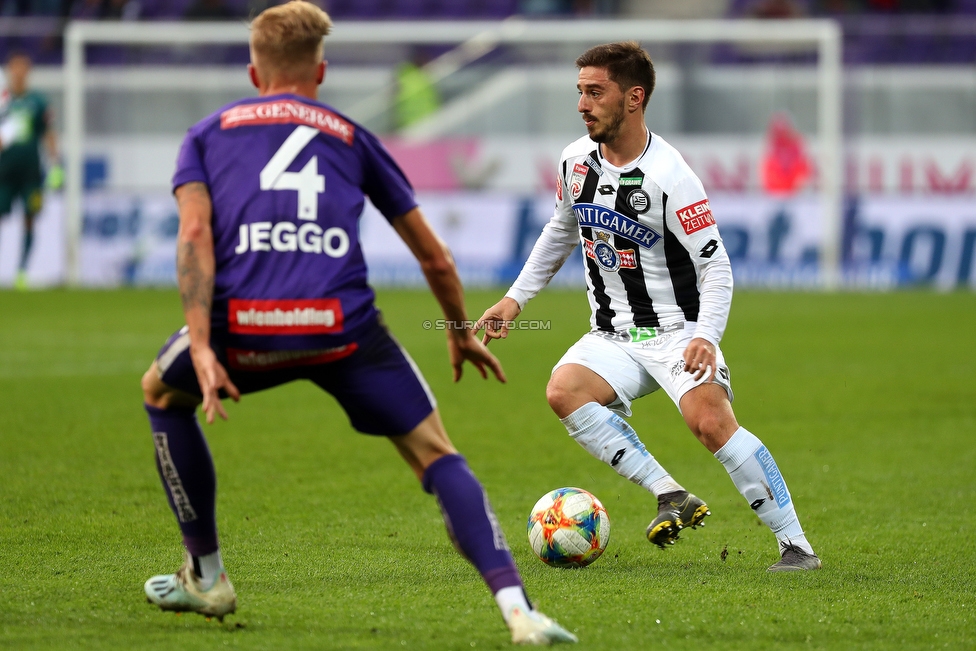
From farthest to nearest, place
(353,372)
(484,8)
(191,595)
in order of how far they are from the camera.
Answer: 1. (484,8)
2. (191,595)
3. (353,372)

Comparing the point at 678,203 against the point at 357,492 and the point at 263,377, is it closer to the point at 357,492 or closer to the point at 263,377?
the point at 263,377

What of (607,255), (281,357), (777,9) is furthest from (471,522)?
(777,9)

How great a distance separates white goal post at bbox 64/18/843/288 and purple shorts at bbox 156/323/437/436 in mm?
16910

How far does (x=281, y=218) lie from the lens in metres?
3.75

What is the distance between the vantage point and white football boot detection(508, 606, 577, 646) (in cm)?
368

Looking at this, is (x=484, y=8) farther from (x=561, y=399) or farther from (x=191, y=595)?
(x=191, y=595)

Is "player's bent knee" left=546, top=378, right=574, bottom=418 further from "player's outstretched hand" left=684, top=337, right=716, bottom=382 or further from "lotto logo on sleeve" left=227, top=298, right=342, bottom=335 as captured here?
"lotto logo on sleeve" left=227, top=298, right=342, bottom=335

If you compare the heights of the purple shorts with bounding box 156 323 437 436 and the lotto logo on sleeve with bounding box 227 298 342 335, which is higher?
the lotto logo on sleeve with bounding box 227 298 342 335

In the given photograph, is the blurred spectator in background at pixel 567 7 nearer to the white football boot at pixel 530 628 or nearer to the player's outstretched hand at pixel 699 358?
the player's outstretched hand at pixel 699 358

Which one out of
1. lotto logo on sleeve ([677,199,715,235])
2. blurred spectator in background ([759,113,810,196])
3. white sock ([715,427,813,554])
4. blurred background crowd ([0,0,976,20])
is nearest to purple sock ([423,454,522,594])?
white sock ([715,427,813,554])

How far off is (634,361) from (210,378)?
2197 mm

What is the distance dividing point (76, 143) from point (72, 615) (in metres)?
17.6

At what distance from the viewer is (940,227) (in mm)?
19141

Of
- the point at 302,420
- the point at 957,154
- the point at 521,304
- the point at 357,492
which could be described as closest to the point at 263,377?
the point at 521,304
